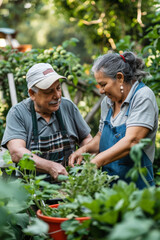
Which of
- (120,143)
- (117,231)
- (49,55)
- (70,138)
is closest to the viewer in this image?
(117,231)

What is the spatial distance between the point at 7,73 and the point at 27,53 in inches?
14.4

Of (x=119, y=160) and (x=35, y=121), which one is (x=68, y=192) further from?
(x=35, y=121)

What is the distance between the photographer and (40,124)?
8.04ft

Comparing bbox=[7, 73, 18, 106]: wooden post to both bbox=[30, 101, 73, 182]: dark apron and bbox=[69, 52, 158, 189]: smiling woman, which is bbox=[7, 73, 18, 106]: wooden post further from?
bbox=[69, 52, 158, 189]: smiling woman

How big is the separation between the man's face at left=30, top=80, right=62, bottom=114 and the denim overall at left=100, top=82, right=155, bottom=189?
0.42 meters

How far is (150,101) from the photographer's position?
1.97m

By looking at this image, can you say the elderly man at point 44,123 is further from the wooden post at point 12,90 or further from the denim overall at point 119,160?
the wooden post at point 12,90

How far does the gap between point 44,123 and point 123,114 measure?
665 mm

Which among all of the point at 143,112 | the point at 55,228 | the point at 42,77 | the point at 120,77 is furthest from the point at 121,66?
the point at 55,228

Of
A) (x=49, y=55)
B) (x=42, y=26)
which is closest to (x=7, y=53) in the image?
(x=49, y=55)

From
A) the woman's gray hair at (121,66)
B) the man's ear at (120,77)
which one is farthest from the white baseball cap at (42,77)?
the man's ear at (120,77)

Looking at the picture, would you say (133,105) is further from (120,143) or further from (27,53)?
(27,53)

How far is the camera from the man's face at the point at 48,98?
230cm

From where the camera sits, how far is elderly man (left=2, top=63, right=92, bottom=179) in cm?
229
